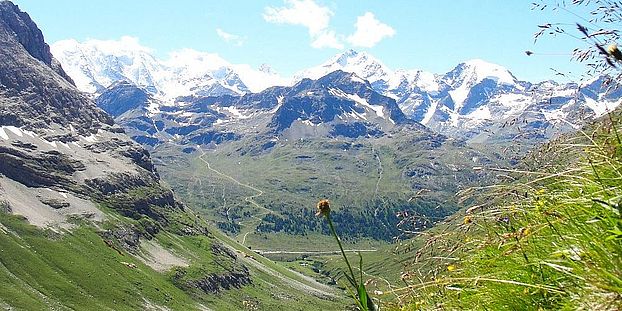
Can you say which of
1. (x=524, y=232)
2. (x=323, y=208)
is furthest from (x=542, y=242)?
(x=323, y=208)

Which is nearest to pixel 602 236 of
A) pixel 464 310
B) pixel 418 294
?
pixel 464 310

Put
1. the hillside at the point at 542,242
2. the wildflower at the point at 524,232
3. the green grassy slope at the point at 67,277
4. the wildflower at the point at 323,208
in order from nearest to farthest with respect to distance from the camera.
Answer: the hillside at the point at 542,242 < the wildflower at the point at 323,208 < the wildflower at the point at 524,232 < the green grassy slope at the point at 67,277

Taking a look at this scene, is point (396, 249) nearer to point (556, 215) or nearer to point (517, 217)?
point (517, 217)

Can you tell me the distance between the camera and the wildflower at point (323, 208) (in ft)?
8.80

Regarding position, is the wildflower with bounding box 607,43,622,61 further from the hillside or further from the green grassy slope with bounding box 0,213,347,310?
the green grassy slope with bounding box 0,213,347,310

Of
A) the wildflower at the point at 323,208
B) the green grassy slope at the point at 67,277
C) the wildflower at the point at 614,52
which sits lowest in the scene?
the green grassy slope at the point at 67,277

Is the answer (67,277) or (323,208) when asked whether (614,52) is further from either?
(67,277)

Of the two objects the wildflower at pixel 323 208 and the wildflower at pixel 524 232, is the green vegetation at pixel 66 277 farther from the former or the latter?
the wildflower at pixel 323 208

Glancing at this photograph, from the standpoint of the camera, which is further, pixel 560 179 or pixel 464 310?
pixel 560 179

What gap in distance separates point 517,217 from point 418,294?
1043 mm

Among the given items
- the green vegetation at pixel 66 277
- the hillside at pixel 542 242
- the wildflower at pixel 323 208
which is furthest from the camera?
the green vegetation at pixel 66 277

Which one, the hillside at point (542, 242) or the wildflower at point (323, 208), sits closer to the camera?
the hillside at point (542, 242)

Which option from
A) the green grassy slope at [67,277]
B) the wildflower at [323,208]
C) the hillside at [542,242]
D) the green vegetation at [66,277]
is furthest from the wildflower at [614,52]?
the green vegetation at [66,277]

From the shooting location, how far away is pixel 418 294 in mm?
4562
